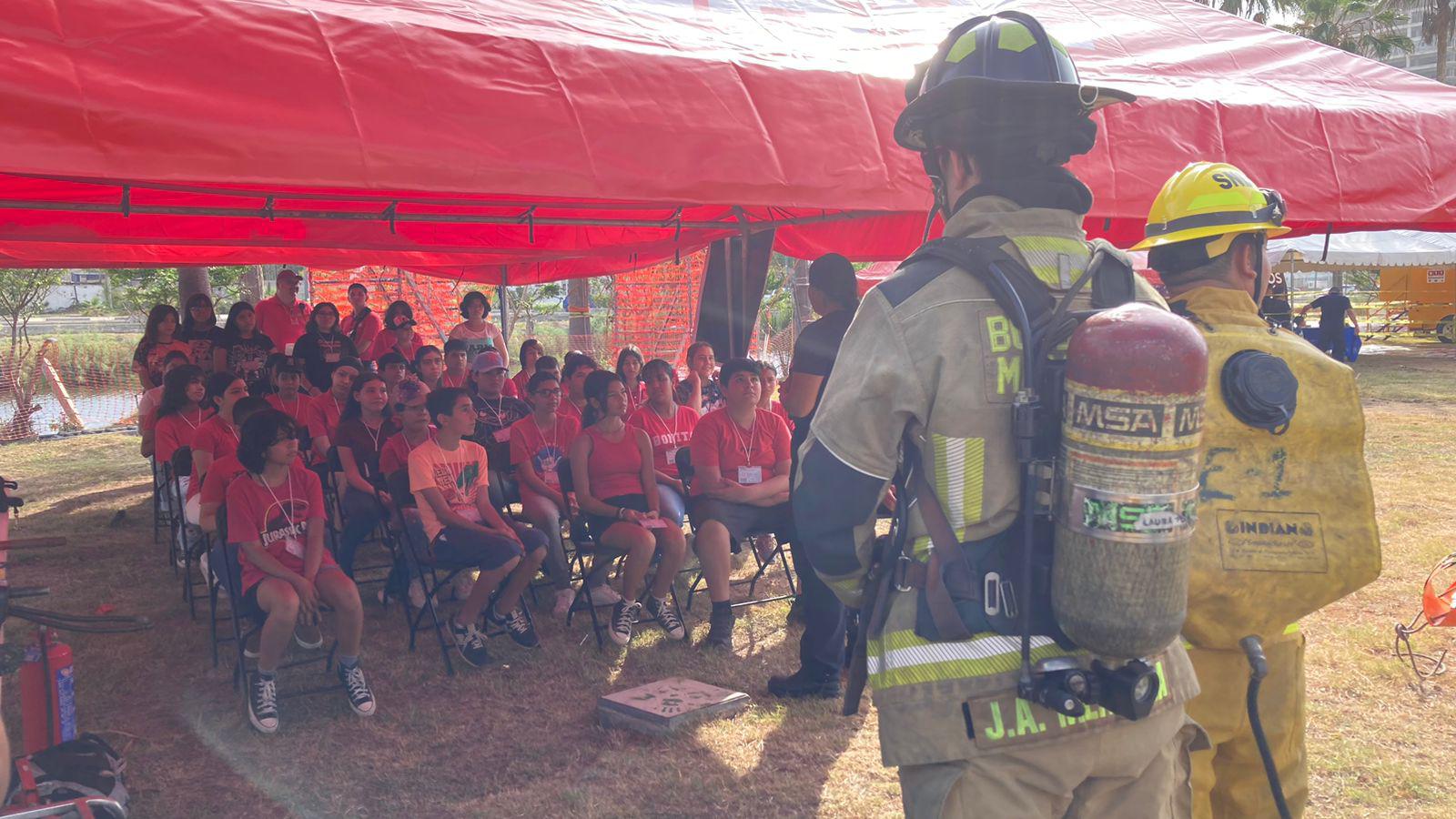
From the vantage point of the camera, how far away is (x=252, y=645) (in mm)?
4832

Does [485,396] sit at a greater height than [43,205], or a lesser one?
lesser

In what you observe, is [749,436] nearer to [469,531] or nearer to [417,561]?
[469,531]

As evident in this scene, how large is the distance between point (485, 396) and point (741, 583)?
7.31 feet

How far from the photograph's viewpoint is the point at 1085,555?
5.26 ft

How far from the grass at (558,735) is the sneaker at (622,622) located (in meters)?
0.09

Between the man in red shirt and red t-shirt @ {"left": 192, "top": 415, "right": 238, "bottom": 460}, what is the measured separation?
3847 mm

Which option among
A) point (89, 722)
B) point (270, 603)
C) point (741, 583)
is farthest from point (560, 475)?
point (89, 722)

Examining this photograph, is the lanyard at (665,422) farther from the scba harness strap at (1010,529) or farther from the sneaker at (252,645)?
the scba harness strap at (1010,529)

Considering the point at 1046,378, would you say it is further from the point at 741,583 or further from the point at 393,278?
the point at 393,278

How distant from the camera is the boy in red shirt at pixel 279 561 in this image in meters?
4.42

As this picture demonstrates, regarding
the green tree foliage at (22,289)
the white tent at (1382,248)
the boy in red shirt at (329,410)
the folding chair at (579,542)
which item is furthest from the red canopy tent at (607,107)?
the white tent at (1382,248)

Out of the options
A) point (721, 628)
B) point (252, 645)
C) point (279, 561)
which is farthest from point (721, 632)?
point (252, 645)

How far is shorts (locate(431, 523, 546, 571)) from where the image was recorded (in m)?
5.20

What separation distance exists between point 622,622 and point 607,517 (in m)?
0.59
